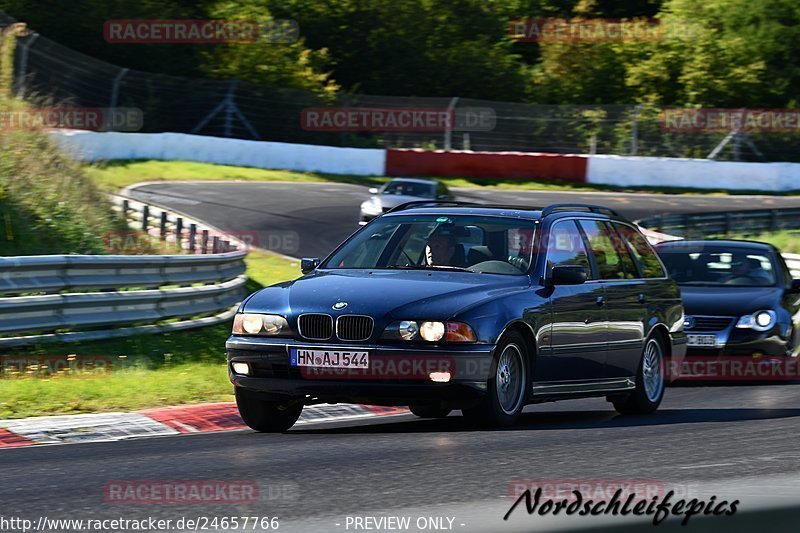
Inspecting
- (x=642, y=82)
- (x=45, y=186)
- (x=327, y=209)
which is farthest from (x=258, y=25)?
(x=45, y=186)

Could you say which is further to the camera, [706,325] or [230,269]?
[230,269]

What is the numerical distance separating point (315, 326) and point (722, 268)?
7713 millimetres

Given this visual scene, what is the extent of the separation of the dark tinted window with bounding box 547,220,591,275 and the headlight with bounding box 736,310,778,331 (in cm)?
430

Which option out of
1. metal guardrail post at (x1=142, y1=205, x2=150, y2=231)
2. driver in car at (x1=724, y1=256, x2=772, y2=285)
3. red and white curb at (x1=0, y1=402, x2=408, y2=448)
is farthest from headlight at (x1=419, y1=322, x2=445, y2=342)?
metal guardrail post at (x1=142, y1=205, x2=150, y2=231)

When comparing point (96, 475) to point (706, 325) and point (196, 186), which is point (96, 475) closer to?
point (706, 325)

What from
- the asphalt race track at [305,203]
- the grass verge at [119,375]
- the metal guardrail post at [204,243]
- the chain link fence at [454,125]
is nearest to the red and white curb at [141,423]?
the grass verge at [119,375]

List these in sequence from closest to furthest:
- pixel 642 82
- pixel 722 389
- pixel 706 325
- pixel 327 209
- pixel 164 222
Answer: pixel 722 389 → pixel 706 325 → pixel 164 222 → pixel 327 209 → pixel 642 82

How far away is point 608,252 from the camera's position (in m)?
10.2

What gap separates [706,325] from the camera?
13.5 metres

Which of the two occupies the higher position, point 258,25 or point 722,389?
point 258,25

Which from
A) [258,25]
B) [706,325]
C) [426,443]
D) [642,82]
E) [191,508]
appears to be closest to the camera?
[191,508]

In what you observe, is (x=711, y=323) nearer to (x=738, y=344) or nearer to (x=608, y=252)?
(x=738, y=344)

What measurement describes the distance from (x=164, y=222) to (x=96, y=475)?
14783 millimetres

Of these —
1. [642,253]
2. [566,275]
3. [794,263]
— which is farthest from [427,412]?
[794,263]
